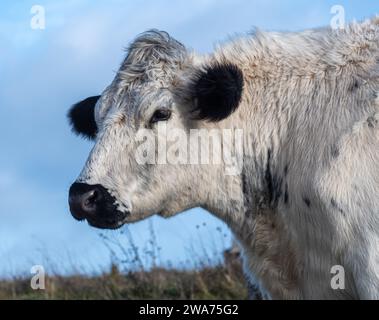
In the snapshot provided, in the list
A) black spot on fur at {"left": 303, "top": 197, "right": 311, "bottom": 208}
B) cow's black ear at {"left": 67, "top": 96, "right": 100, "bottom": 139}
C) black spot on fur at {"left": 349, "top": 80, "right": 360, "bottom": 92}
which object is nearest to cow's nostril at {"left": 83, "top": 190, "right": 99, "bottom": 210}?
cow's black ear at {"left": 67, "top": 96, "right": 100, "bottom": 139}

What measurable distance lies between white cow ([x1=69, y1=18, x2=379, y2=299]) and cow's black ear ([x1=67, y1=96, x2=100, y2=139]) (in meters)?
0.57

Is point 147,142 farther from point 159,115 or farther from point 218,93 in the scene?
point 218,93

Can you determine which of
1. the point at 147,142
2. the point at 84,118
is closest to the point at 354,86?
the point at 147,142

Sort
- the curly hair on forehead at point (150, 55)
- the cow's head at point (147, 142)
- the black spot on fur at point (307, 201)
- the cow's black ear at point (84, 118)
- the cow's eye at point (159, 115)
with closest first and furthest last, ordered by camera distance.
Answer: the black spot on fur at point (307, 201) → the cow's head at point (147, 142) → the cow's eye at point (159, 115) → the curly hair on forehead at point (150, 55) → the cow's black ear at point (84, 118)

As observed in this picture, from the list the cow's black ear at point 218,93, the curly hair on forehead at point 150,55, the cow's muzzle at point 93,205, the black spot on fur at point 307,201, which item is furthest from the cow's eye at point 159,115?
the black spot on fur at point 307,201

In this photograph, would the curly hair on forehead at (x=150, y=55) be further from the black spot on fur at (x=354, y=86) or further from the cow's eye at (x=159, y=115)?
the black spot on fur at (x=354, y=86)

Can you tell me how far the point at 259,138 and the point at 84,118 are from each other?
1.69 m

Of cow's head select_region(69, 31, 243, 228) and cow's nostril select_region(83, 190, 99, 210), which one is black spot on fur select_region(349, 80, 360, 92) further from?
cow's nostril select_region(83, 190, 99, 210)

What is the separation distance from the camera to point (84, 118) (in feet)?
30.3

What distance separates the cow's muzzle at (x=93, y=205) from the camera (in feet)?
26.6

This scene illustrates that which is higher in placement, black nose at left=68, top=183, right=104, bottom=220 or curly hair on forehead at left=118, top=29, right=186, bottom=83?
curly hair on forehead at left=118, top=29, right=186, bottom=83

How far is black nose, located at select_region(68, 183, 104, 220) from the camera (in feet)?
26.6
